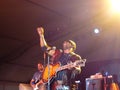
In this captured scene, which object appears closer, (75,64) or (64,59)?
(75,64)

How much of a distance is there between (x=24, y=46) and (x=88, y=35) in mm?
1281

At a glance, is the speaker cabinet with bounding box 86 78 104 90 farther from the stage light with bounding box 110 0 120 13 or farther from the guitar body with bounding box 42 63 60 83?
the stage light with bounding box 110 0 120 13

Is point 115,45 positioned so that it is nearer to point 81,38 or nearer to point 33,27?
point 81,38

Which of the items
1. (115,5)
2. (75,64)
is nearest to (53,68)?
(75,64)

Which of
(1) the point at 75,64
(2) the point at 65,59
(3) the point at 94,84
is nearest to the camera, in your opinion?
(1) the point at 75,64

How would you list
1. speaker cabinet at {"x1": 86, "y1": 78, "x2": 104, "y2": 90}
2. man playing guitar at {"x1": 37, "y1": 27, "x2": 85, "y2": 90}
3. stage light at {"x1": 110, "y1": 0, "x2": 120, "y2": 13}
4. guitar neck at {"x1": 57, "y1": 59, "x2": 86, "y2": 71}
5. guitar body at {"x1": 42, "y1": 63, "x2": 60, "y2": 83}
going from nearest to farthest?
guitar neck at {"x1": 57, "y1": 59, "x2": 86, "y2": 71} < man playing guitar at {"x1": 37, "y1": 27, "x2": 85, "y2": 90} < guitar body at {"x1": 42, "y1": 63, "x2": 60, "y2": 83} < speaker cabinet at {"x1": 86, "y1": 78, "x2": 104, "y2": 90} < stage light at {"x1": 110, "y1": 0, "x2": 120, "y2": 13}

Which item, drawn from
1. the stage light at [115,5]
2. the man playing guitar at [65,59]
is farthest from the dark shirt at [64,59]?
the stage light at [115,5]

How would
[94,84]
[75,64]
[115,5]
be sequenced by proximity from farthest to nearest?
[115,5], [94,84], [75,64]

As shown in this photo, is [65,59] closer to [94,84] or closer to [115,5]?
[94,84]

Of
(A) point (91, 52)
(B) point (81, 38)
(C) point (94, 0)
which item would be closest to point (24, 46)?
(B) point (81, 38)

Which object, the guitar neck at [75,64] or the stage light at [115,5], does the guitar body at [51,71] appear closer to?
the guitar neck at [75,64]

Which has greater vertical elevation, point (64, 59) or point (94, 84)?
point (64, 59)

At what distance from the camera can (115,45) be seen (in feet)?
18.7

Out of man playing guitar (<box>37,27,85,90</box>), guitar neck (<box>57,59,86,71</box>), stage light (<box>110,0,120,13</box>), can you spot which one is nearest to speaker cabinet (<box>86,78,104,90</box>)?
man playing guitar (<box>37,27,85,90</box>)
